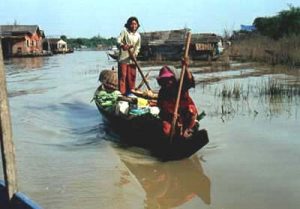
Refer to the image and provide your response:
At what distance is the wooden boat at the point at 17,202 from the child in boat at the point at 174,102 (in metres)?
3.30

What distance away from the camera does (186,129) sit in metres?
7.05

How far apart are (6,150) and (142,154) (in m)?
4.14

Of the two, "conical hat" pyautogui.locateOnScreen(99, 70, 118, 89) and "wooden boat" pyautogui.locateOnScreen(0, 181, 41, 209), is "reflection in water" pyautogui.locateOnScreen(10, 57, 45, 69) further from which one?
"wooden boat" pyautogui.locateOnScreen(0, 181, 41, 209)

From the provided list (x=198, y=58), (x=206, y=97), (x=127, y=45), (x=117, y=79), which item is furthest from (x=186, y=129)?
(x=198, y=58)

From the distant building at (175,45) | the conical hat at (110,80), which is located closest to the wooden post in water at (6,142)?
the conical hat at (110,80)

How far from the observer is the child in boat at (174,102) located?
22.9 feet

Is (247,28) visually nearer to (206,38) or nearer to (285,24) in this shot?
(285,24)

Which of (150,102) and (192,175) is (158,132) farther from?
(150,102)

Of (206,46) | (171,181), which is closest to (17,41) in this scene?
(206,46)

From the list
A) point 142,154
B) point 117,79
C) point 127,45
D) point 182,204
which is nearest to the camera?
point 182,204

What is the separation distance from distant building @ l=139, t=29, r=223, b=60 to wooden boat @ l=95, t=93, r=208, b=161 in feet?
86.2

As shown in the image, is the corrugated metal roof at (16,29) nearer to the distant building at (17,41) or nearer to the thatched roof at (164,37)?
the distant building at (17,41)

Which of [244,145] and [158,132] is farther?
[244,145]

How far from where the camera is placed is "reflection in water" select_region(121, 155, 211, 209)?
6027 millimetres
